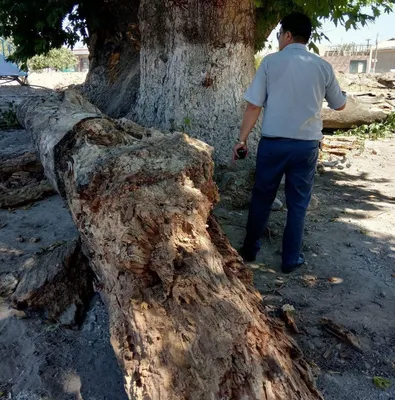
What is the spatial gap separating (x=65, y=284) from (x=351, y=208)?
3252 mm

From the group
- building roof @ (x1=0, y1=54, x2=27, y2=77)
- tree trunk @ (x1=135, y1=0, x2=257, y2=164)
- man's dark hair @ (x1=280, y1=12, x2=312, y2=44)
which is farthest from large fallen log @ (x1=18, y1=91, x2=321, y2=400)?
building roof @ (x1=0, y1=54, x2=27, y2=77)

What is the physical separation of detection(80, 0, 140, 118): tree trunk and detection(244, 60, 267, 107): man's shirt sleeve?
3033 millimetres

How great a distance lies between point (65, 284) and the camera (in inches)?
122

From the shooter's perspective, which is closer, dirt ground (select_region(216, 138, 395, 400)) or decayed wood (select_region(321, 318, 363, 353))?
dirt ground (select_region(216, 138, 395, 400))

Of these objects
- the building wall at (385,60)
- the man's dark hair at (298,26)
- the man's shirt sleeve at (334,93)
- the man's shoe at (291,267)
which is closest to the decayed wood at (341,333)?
the man's shoe at (291,267)

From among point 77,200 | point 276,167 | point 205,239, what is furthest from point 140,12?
point 205,239

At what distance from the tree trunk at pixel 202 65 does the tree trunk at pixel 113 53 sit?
1274 millimetres

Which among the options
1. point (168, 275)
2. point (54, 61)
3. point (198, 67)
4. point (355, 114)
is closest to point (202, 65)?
point (198, 67)

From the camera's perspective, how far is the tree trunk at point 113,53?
6.53 meters

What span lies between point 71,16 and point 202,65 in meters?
3.27

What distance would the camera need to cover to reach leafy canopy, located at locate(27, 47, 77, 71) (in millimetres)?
29461

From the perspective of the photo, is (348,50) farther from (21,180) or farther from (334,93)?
(334,93)

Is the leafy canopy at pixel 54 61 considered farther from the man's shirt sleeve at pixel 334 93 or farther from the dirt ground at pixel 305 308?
the man's shirt sleeve at pixel 334 93

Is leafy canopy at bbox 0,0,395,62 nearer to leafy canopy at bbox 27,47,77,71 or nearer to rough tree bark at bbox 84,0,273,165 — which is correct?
rough tree bark at bbox 84,0,273,165
